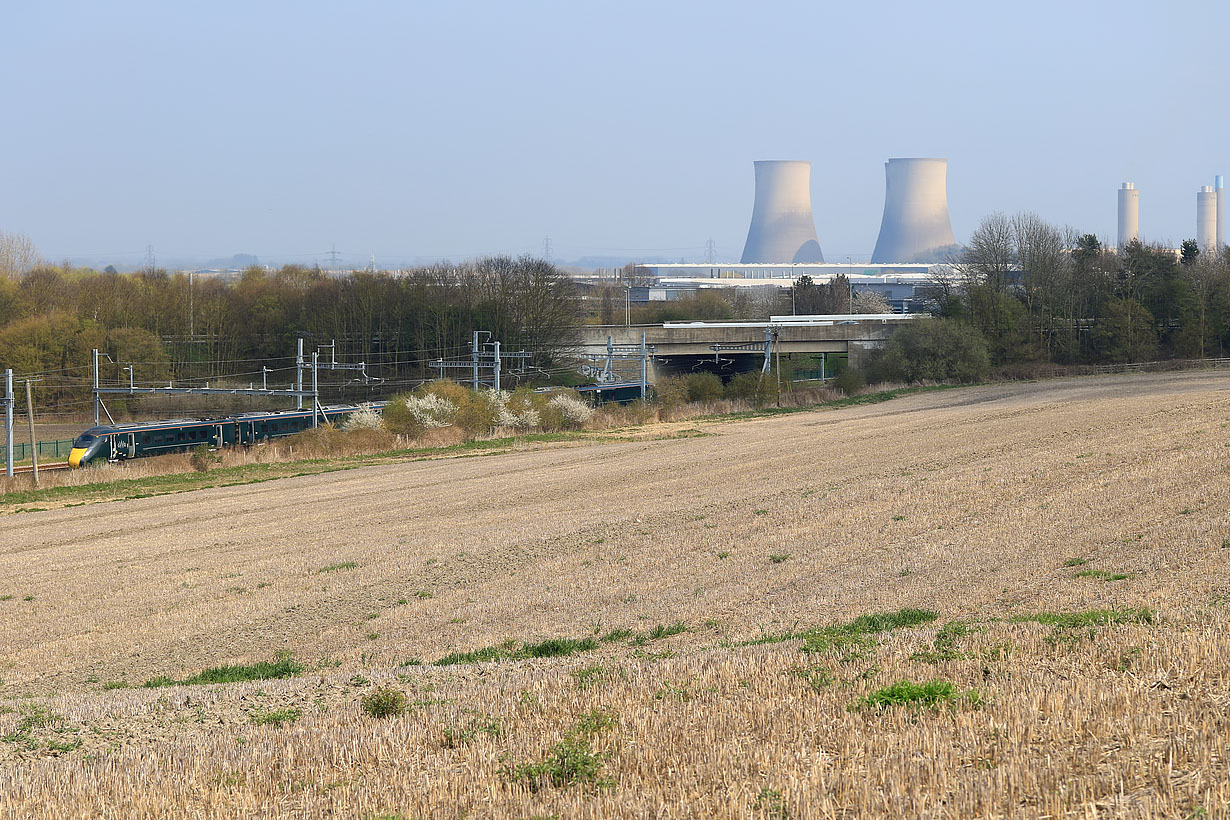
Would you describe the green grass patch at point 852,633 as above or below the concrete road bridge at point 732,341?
below

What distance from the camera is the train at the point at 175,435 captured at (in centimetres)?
5391

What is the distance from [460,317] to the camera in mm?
87188

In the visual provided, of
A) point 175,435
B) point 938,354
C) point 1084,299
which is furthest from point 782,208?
point 175,435

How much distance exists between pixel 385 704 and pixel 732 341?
76.2m

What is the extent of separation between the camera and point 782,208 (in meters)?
161

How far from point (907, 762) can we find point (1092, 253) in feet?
273

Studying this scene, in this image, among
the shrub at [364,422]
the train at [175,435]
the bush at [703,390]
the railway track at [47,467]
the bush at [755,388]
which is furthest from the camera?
the bush at [703,390]

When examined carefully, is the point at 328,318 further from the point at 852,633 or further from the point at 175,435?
the point at 852,633

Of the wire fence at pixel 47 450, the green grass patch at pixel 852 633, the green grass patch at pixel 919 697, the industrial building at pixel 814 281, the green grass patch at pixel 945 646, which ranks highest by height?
the industrial building at pixel 814 281

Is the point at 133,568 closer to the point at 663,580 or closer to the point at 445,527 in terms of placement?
the point at 445,527

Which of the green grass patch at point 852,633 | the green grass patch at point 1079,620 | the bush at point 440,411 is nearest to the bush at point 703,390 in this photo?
the bush at point 440,411

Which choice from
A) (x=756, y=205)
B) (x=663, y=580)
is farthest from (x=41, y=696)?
(x=756, y=205)

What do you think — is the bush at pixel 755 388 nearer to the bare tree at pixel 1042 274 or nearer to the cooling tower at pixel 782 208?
the bare tree at pixel 1042 274

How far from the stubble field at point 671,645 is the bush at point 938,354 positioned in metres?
39.0
